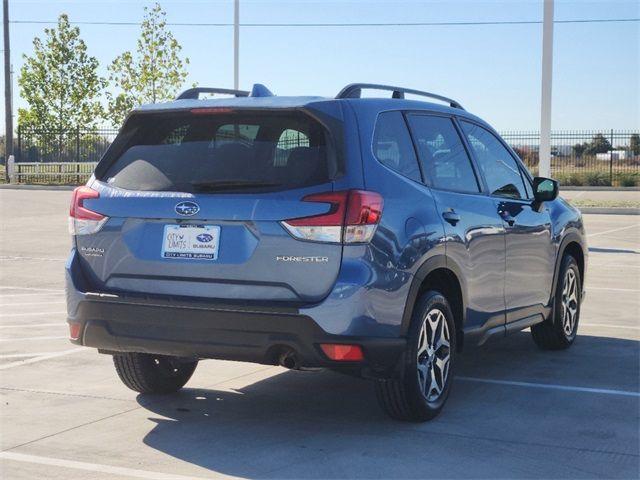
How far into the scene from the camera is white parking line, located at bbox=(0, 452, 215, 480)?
5176mm

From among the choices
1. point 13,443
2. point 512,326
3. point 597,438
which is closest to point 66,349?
point 13,443

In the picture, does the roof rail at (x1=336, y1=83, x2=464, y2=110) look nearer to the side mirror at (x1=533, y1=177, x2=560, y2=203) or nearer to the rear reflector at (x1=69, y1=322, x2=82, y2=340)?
the side mirror at (x1=533, y1=177, x2=560, y2=203)

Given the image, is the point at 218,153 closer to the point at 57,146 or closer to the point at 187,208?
the point at 187,208

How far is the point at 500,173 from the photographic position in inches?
300

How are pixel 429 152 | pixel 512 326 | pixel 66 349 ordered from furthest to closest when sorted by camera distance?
pixel 66 349, pixel 512 326, pixel 429 152

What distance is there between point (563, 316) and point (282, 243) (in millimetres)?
3735

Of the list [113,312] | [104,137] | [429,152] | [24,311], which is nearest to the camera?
[113,312]

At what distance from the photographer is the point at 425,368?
20.4ft

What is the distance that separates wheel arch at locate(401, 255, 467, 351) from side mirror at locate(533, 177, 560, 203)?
1640 millimetres

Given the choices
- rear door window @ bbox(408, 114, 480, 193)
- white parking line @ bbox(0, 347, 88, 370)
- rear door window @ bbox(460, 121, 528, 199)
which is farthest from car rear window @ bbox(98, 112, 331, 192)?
white parking line @ bbox(0, 347, 88, 370)

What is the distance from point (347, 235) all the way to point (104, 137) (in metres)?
41.8

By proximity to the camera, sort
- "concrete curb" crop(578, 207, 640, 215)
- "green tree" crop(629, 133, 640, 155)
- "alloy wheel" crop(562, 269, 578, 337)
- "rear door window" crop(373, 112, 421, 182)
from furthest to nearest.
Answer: "green tree" crop(629, 133, 640, 155) < "concrete curb" crop(578, 207, 640, 215) < "alloy wheel" crop(562, 269, 578, 337) < "rear door window" crop(373, 112, 421, 182)

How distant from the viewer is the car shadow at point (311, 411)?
5.61 m

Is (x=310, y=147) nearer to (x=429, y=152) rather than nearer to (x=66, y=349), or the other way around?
(x=429, y=152)
